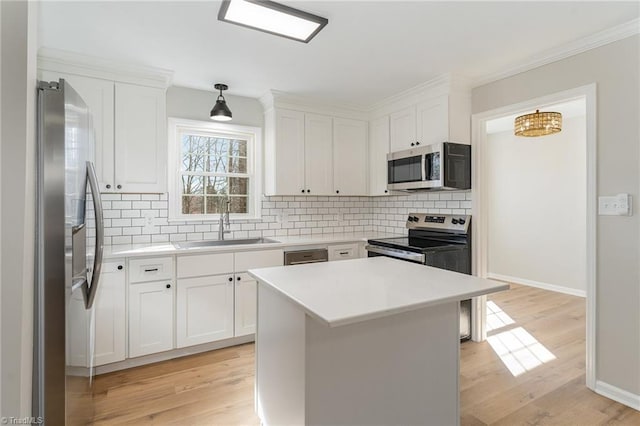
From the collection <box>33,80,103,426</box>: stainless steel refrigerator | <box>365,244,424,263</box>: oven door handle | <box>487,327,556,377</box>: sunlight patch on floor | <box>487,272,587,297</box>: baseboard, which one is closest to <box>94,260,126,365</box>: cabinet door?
<box>33,80,103,426</box>: stainless steel refrigerator

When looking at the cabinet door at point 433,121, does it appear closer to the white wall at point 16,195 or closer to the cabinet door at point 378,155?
the cabinet door at point 378,155

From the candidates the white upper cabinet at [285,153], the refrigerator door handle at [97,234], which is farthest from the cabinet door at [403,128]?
the refrigerator door handle at [97,234]

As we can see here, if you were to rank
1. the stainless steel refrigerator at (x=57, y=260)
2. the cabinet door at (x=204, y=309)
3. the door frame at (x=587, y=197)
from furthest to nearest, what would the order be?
the cabinet door at (x=204, y=309) < the door frame at (x=587, y=197) < the stainless steel refrigerator at (x=57, y=260)

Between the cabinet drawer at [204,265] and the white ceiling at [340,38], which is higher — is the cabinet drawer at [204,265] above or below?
below

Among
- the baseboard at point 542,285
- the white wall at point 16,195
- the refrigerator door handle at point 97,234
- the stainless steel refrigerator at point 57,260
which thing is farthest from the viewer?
the baseboard at point 542,285

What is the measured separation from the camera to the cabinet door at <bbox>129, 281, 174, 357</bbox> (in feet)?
8.42

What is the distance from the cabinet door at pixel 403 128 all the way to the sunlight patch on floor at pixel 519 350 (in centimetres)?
207

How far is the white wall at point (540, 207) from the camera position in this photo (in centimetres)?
450

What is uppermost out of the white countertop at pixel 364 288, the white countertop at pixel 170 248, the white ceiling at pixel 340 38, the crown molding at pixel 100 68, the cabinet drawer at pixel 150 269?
the white ceiling at pixel 340 38

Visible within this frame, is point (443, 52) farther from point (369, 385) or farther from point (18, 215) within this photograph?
point (18, 215)

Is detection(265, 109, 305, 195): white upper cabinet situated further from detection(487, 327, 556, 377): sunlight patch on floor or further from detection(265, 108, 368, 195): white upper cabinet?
detection(487, 327, 556, 377): sunlight patch on floor

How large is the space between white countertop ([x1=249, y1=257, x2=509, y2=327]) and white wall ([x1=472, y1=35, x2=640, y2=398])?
1.27 meters

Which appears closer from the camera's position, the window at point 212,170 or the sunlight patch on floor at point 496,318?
the window at point 212,170

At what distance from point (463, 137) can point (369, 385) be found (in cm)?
244
